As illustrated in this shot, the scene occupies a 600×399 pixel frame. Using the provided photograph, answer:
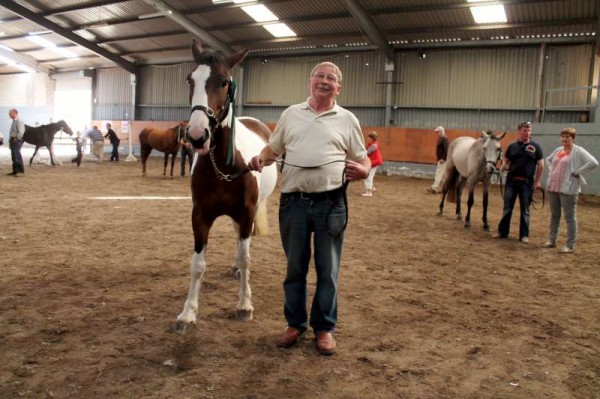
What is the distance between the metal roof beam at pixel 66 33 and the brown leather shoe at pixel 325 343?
23.5 m

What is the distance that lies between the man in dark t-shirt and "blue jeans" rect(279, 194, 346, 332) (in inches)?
205

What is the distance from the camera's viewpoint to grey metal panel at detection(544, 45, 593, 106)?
1633cm

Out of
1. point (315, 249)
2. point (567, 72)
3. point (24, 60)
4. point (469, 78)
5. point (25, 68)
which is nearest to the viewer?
point (315, 249)

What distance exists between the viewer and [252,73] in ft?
78.5

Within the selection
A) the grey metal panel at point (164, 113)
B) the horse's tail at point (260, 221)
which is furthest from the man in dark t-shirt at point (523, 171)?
the grey metal panel at point (164, 113)

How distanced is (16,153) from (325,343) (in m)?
13.4

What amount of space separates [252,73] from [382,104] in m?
7.47

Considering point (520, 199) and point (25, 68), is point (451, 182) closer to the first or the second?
point (520, 199)

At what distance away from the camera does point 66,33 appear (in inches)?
921

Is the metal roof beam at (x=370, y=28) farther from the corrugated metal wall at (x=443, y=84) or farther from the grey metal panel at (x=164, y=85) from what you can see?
the grey metal panel at (x=164, y=85)

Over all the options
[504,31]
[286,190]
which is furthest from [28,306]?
[504,31]

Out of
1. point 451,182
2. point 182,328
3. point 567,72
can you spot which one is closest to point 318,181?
point 182,328

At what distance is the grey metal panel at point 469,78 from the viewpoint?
683 inches

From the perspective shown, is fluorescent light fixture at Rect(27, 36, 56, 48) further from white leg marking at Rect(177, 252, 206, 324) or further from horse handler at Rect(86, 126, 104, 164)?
white leg marking at Rect(177, 252, 206, 324)
